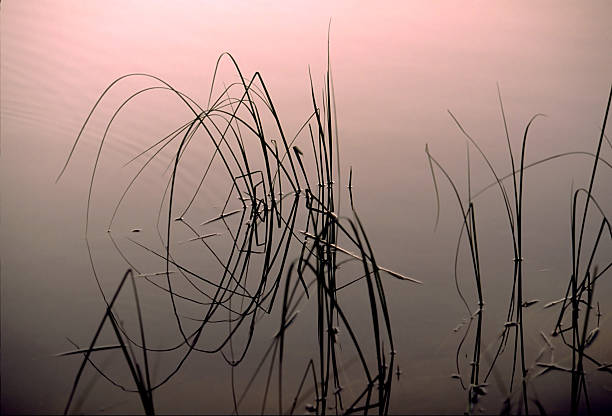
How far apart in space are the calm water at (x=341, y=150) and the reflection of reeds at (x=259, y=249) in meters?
0.02

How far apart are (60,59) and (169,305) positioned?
492 mm

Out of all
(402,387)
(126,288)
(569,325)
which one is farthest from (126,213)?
(569,325)

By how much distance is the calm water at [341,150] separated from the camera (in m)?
1.04

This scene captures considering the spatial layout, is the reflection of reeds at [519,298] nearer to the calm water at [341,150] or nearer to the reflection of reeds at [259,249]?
the calm water at [341,150]

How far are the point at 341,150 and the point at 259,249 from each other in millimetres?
235

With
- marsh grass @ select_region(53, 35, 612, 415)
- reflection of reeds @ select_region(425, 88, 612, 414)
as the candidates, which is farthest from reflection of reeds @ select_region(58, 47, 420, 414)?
reflection of reeds @ select_region(425, 88, 612, 414)

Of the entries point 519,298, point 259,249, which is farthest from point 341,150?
point 519,298

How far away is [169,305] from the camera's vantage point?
42.2 inches

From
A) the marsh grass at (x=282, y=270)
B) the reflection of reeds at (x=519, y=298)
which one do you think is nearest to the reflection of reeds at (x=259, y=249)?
the marsh grass at (x=282, y=270)

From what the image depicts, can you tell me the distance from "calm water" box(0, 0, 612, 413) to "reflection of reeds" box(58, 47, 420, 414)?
0.02 m

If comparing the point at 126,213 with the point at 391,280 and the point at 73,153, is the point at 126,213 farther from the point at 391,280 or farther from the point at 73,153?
the point at 391,280

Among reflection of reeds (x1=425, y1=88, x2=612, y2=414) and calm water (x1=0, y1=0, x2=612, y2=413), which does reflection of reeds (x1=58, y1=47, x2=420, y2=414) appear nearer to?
calm water (x1=0, y1=0, x2=612, y2=413)

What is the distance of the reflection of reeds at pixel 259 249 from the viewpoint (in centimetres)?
101

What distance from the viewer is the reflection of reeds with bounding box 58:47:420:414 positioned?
1.01 metres
